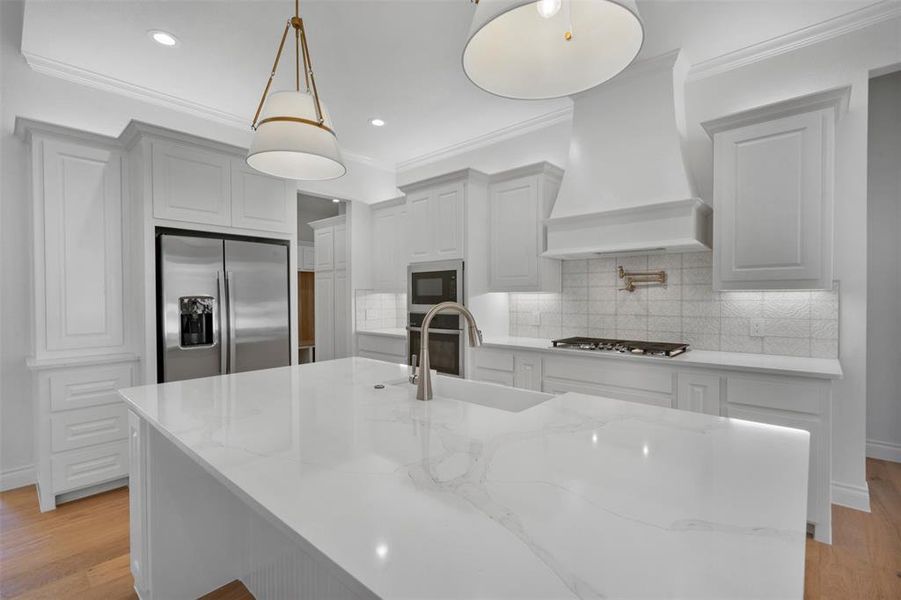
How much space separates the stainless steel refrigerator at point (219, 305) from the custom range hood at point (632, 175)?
88.7 inches

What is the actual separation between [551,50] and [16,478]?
4.09m

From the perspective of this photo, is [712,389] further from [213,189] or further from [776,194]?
[213,189]

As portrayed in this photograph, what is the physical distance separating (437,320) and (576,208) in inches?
60.6

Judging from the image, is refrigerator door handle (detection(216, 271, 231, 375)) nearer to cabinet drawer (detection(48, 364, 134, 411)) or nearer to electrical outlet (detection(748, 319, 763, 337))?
cabinet drawer (detection(48, 364, 134, 411))

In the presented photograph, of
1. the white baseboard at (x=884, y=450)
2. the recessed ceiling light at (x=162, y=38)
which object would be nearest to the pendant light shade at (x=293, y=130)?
the recessed ceiling light at (x=162, y=38)

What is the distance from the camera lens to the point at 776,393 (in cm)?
234

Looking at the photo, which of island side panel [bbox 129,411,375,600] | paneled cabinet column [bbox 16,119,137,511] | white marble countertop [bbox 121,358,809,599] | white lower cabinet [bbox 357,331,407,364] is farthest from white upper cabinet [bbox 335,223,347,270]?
white marble countertop [bbox 121,358,809,599]

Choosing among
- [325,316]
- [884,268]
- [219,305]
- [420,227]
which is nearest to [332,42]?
[420,227]

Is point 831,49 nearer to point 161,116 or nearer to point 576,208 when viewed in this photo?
Result: point 576,208

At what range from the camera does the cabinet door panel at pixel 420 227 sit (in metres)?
4.05

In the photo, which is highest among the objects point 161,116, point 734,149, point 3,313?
point 161,116

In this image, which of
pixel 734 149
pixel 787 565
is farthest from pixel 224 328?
pixel 734 149

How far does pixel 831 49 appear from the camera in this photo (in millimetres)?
2664

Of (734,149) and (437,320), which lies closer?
(734,149)
